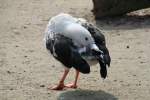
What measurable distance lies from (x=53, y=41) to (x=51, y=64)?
1396 mm

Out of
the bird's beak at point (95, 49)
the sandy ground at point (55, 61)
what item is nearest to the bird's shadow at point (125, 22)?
the sandy ground at point (55, 61)

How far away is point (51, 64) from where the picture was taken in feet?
27.0

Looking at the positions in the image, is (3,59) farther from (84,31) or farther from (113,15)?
(113,15)

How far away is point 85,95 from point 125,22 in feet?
14.8

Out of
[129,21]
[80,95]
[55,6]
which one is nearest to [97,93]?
[80,95]

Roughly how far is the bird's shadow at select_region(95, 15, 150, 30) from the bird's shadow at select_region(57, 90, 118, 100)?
387 centimetres

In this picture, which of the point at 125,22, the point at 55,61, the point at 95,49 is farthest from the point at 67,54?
the point at 125,22

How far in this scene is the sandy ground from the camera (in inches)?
269

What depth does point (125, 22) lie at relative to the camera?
1100 centimetres

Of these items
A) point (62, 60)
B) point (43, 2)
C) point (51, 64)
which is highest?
point (62, 60)

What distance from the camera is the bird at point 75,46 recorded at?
6469 mm

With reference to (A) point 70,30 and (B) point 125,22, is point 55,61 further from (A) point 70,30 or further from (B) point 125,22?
(B) point 125,22

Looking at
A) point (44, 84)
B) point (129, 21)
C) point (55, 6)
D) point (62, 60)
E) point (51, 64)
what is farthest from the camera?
point (55, 6)

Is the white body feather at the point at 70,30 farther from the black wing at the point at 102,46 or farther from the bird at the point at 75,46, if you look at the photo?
the black wing at the point at 102,46
